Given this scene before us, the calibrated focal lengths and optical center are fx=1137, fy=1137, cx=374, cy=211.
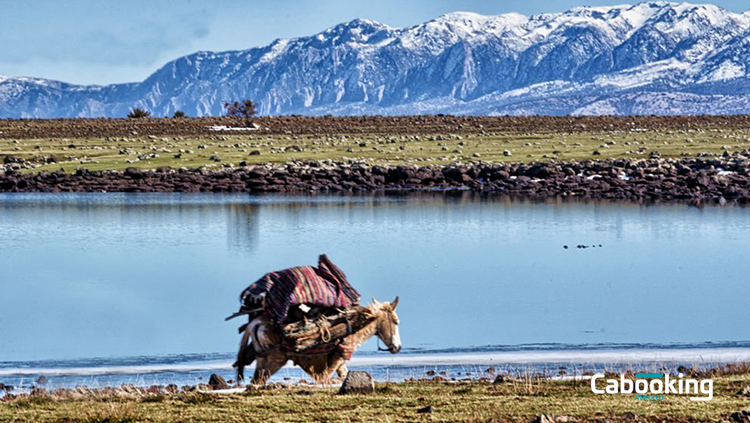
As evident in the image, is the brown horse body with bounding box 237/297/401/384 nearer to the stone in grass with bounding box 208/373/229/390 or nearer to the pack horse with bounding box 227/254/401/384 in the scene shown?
the pack horse with bounding box 227/254/401/384

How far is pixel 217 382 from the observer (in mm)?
14273

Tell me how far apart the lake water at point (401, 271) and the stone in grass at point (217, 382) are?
1919mm

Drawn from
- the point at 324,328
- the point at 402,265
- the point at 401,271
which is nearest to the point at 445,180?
the point at 402,265

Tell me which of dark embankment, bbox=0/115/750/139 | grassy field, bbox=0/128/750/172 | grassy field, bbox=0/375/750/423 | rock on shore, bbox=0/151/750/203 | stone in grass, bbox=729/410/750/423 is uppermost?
dark embankment, bbox=0/115/750/139

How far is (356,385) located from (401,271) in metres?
14.2

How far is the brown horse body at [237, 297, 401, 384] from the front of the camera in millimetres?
14023

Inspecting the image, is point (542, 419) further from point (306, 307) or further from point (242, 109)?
point (242, 109)

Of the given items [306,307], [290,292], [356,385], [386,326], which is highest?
[290,292]

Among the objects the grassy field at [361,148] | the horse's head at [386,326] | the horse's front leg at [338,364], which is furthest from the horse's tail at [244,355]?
the grassy field at [361,148]

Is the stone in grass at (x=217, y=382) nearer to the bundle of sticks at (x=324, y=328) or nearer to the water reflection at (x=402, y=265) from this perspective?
the bundle of sticks at (x=324, y=328)

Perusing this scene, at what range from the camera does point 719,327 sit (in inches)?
779

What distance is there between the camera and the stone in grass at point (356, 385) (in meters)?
12.5

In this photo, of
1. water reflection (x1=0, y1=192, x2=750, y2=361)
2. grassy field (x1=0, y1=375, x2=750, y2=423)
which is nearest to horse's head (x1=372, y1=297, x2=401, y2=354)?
grassy field (x1=0, y1=375, x2=750, y2=423)

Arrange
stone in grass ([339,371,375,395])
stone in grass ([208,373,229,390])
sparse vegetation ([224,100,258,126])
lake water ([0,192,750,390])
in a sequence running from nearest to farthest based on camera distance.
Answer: stone in grass ([339,371,375,395])
stone in grass ([208,373,229,390])
lake water ([0,192,750,390])
sparse vegetation ([224,100,258,126])
